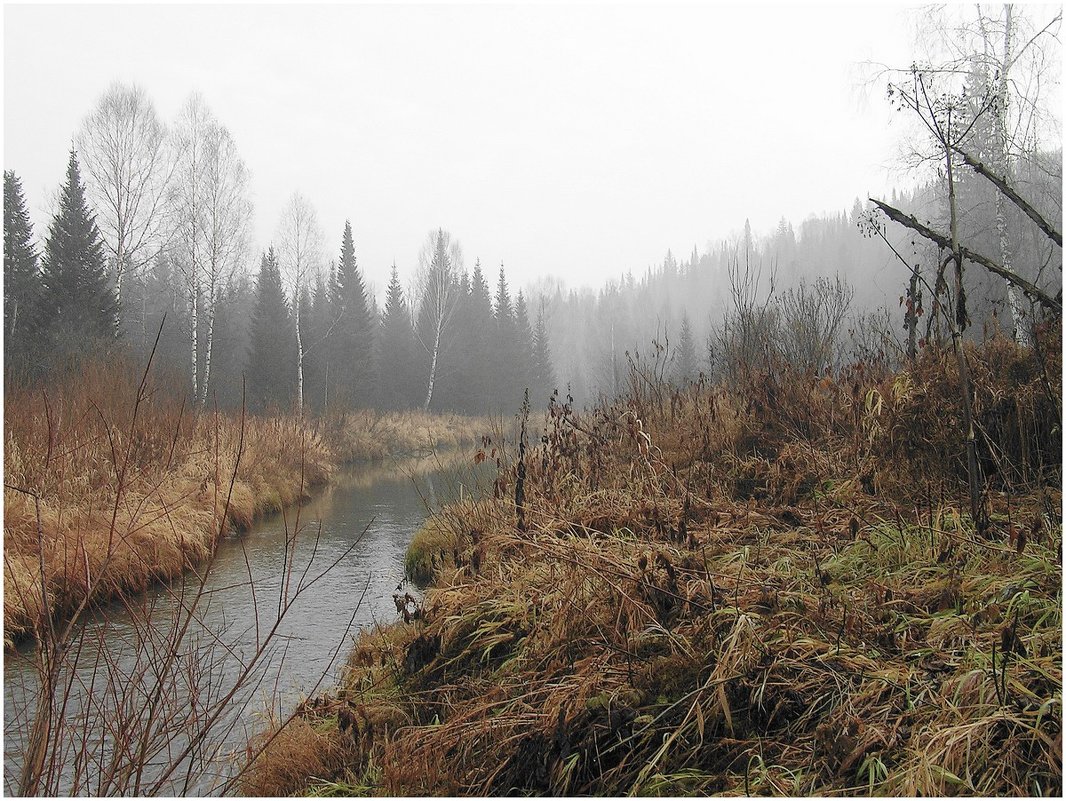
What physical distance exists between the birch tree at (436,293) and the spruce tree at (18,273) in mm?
13671

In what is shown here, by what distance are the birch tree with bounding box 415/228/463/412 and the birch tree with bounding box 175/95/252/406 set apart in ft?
34.8

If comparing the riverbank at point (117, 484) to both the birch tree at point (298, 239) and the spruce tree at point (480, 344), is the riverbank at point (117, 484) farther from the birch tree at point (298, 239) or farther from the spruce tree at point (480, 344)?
the spruce tree at point (480, 344)

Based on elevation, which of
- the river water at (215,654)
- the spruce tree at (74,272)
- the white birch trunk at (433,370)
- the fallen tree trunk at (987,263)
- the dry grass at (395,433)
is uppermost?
the spruce tree at (74,272)

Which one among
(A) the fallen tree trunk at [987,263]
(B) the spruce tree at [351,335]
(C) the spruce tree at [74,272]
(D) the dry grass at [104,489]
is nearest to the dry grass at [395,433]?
(B) the spruce tree at [351,335]

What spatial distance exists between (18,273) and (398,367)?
1476 cm

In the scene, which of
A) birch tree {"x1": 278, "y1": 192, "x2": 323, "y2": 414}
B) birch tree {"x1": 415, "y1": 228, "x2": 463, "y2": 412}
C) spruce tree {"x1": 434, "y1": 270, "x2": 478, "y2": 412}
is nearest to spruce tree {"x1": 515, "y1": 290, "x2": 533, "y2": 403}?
spruce tree {"x1": 434, "y1": 270, "x2": 478, "y2": 412}

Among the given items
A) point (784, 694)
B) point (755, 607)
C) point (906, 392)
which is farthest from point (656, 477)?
point (784, 694)

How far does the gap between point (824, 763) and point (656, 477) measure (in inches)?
109

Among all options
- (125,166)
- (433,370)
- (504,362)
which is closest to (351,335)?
A: (433,370)

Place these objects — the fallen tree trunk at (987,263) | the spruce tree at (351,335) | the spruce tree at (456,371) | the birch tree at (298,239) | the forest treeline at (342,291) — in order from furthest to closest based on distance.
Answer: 1. the spruce tree at (456,371)
2. the spruce tree at (351,335)
3. the birch tree at (298,239)
4. the forest treeline at (342,291)
5. the fallen tree trunk at (987,263)

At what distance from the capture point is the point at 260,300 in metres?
29.1

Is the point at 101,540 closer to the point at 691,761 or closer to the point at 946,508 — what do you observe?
the point at 691,761

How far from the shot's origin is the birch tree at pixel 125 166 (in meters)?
16.7

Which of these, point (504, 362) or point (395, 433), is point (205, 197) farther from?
point (504, 362)
